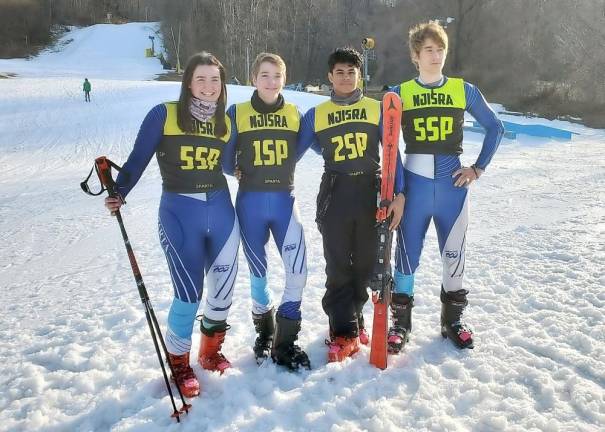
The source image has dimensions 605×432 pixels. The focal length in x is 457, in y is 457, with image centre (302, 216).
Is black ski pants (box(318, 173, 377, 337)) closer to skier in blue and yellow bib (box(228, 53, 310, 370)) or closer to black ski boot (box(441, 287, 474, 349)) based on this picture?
skier in blue and yellow bib (box(228, 53, 310, 370))

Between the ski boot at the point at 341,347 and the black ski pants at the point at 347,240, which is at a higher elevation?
the black ski pants at the point at 347,240

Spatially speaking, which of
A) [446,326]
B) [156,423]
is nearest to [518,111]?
[446,326]

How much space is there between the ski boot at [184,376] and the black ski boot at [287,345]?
1.75 feet

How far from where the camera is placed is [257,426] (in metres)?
2.40

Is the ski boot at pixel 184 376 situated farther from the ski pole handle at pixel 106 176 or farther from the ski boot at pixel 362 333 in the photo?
the ski boot at pixel 362 333

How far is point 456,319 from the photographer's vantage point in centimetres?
325

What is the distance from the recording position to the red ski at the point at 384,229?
280cm

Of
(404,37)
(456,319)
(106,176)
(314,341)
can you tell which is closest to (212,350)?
(314,341)

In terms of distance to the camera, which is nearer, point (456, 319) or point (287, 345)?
point (287, 345)

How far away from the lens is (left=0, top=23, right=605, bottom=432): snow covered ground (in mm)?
2510

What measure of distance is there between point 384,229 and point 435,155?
2.11 ft

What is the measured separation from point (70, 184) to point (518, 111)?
76.4 ft

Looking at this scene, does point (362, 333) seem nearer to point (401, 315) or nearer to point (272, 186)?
point (401, 315)

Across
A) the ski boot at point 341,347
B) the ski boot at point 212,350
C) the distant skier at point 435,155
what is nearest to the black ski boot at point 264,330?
the ski boot at point 212,350
